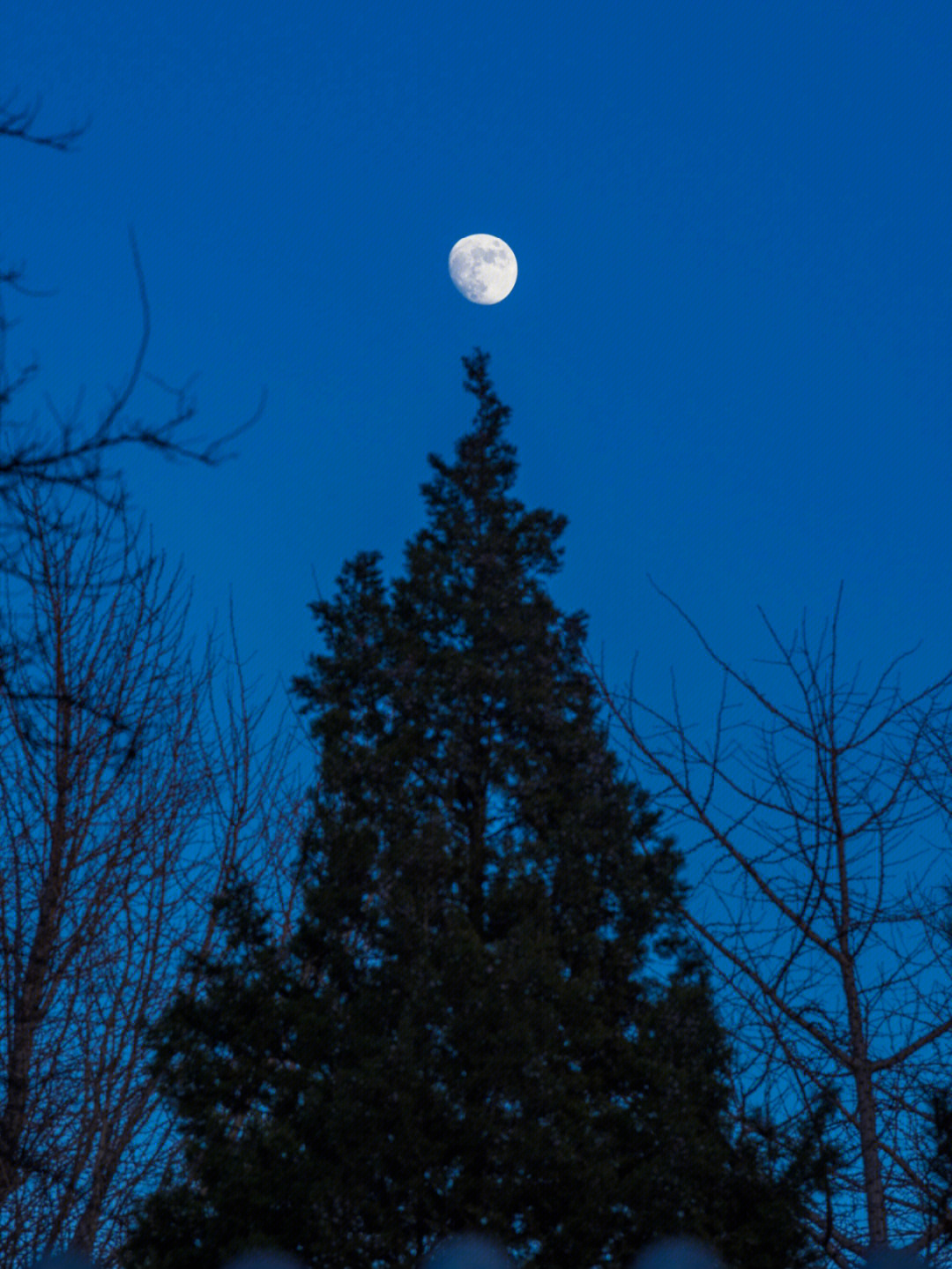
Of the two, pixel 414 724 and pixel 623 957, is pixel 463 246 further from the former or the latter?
pixel 623 957

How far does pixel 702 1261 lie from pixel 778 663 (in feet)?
12.7

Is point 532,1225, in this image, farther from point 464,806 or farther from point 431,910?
point 464,806

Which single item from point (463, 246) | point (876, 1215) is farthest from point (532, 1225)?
point (463, 246)

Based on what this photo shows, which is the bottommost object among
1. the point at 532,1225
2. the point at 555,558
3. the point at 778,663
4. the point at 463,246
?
the point at 532,1225

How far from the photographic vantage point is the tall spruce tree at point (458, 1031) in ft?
26.3

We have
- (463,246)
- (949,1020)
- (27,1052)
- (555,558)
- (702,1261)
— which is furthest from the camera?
(463,246)

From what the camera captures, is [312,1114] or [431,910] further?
[431,910]

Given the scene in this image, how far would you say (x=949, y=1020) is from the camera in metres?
4.68

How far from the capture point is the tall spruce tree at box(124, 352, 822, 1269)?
8023mm

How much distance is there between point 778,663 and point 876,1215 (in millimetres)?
2348

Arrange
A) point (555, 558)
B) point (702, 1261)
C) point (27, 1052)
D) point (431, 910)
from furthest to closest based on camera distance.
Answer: point (555, 558) < point (431, 910) < point (27, 1052) < point (702, 1261)

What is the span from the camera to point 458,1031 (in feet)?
28.0

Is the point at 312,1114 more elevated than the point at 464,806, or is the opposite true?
the point at 464,806

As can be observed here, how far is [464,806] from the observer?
11562 mm
